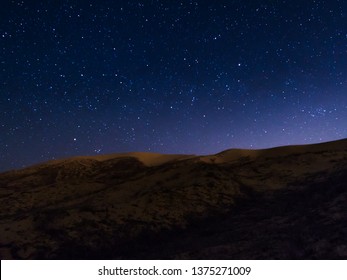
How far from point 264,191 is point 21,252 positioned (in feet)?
18.9

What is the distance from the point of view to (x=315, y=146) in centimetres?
1277

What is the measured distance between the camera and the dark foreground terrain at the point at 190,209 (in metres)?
7.18

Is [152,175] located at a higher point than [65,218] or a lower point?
higher

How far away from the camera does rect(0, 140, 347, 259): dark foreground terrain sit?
7.18 meters

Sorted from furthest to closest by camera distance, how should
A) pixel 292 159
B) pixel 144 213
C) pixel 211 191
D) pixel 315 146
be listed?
Result: pixel 315 146 → pixel 292 159 → pixel 211 191 → pixel 144 213

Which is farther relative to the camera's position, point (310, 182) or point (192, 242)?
point (310, 182)

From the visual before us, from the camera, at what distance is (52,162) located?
1548cm

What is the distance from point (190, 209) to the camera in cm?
929

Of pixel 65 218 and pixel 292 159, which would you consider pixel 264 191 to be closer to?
pixel 292 159
